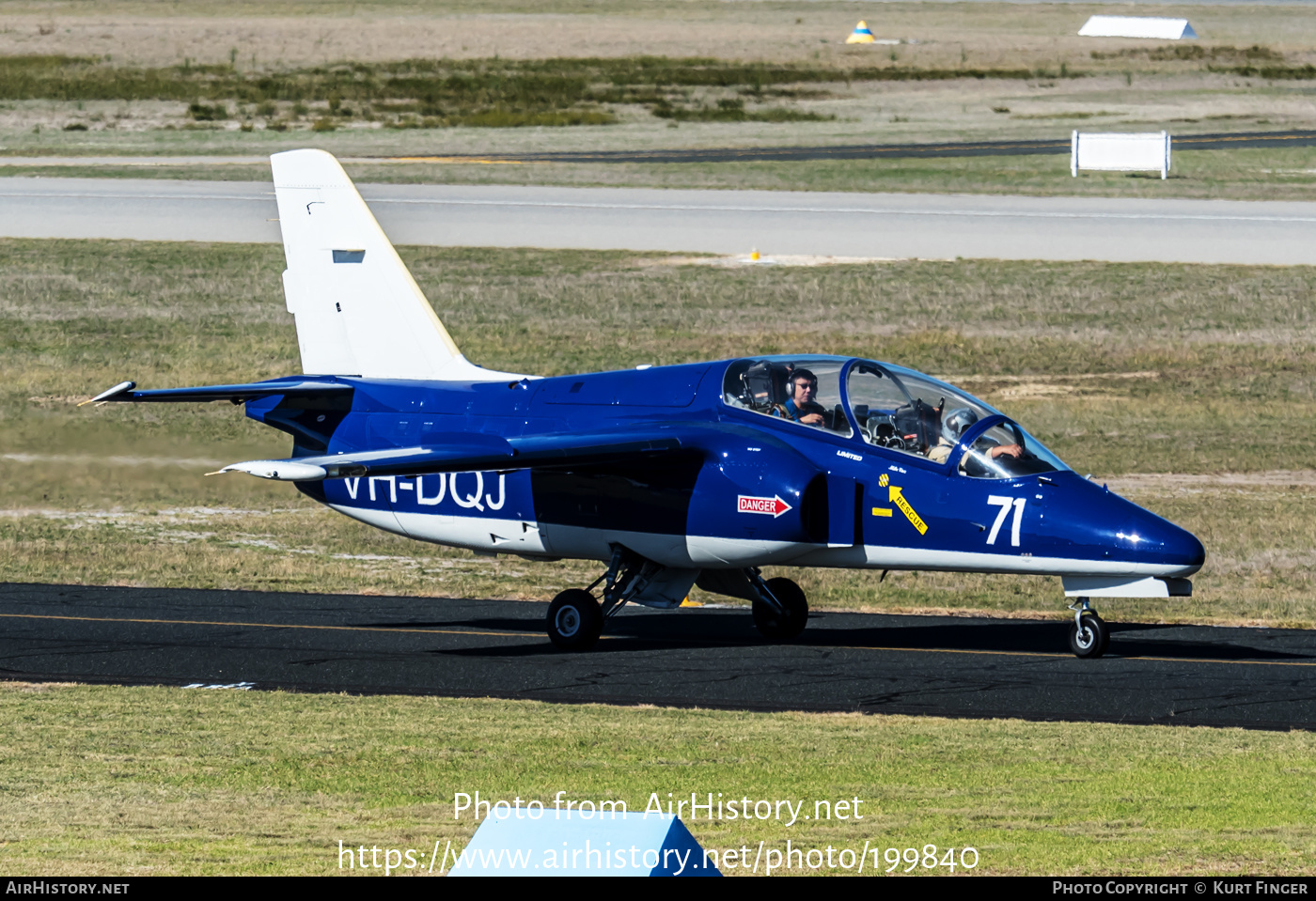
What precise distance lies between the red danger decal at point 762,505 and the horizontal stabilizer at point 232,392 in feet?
18.6

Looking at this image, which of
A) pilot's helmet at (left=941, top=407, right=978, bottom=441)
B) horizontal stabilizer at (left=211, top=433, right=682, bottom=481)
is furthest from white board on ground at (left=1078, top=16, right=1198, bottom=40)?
horizontal stabilizer at (left=211, top=433, right=682, bottom=481)

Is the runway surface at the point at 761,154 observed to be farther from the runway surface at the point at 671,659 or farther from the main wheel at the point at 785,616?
the main wheel at the point at 785,616

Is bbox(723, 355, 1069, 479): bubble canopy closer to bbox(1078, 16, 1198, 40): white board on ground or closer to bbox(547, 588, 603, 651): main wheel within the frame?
bbox(547, 588, 603, 651): main wheel

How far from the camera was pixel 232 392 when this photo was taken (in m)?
21.0

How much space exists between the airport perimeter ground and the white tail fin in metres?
2.91

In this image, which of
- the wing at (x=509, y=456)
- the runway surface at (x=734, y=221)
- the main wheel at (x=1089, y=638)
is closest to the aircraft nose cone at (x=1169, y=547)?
the main wheel at (x=1089, y=638)

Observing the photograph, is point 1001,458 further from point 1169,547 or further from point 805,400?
point 805,400

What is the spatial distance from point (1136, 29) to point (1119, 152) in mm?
86570

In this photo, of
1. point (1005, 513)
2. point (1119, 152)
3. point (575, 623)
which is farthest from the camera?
point (1119, 152)

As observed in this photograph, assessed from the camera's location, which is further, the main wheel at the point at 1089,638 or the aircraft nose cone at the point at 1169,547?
the main wheel at the point at 1089,638

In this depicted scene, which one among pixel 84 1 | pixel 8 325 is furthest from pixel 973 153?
pixel 84 1

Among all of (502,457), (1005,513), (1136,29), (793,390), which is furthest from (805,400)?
(1136,29)

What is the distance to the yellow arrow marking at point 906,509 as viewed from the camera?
17.8 meters

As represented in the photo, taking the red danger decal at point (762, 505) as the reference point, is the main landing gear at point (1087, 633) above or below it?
below
